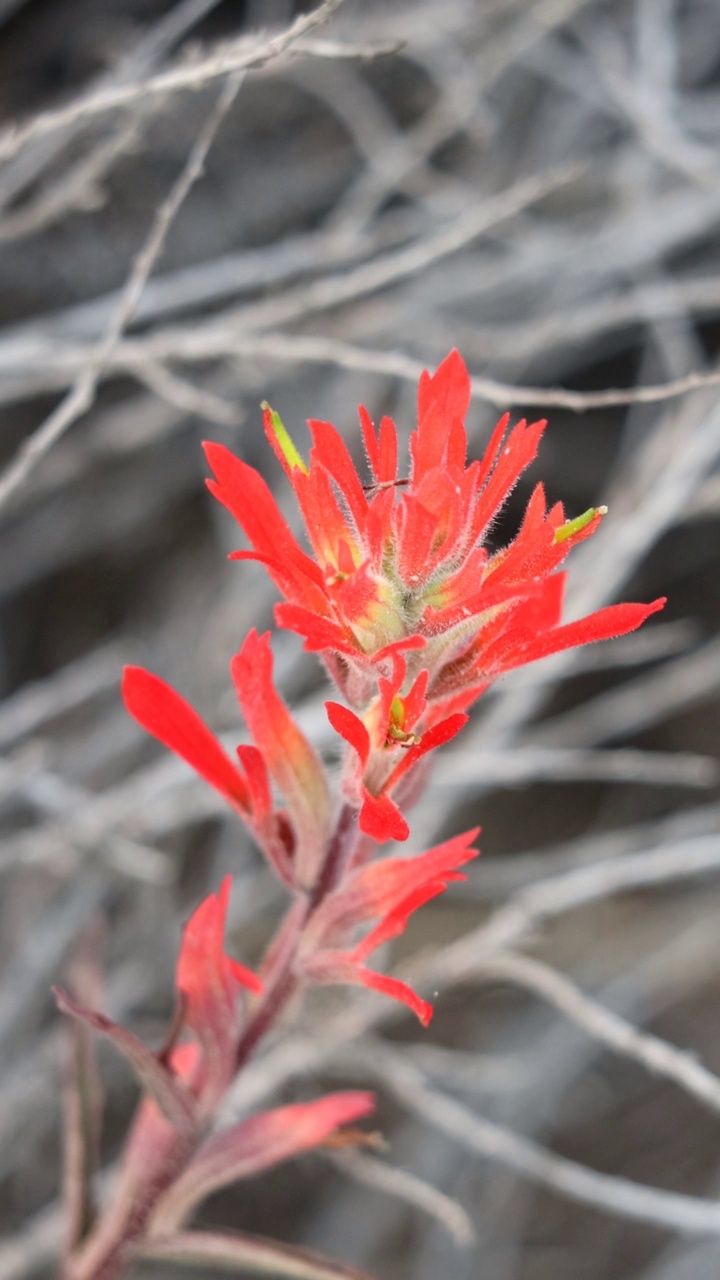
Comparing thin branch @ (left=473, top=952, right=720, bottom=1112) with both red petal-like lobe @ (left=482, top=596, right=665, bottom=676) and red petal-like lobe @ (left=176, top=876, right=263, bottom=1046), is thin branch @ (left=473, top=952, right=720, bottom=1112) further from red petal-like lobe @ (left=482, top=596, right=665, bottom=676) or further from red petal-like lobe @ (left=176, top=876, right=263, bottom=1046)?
red petal-like lobe @ (left=482, top=596, right=665, bottom=676)

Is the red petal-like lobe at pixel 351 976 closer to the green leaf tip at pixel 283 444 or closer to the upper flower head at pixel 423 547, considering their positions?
the upper flower head at pixel 423 547

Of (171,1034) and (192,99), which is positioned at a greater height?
(192,99)

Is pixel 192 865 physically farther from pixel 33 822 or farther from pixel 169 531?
pixel 169 531

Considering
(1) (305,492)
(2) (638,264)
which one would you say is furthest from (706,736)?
(1) (305,492)

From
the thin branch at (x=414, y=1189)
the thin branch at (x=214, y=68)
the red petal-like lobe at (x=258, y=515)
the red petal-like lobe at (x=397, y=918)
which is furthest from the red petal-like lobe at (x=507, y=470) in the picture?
the thin branch at (x=414, y=1189)

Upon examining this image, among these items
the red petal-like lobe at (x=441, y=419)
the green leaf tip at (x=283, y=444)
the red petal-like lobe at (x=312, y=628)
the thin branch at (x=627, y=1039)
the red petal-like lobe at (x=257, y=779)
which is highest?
the green leaf tip at (x=283, y=444)
